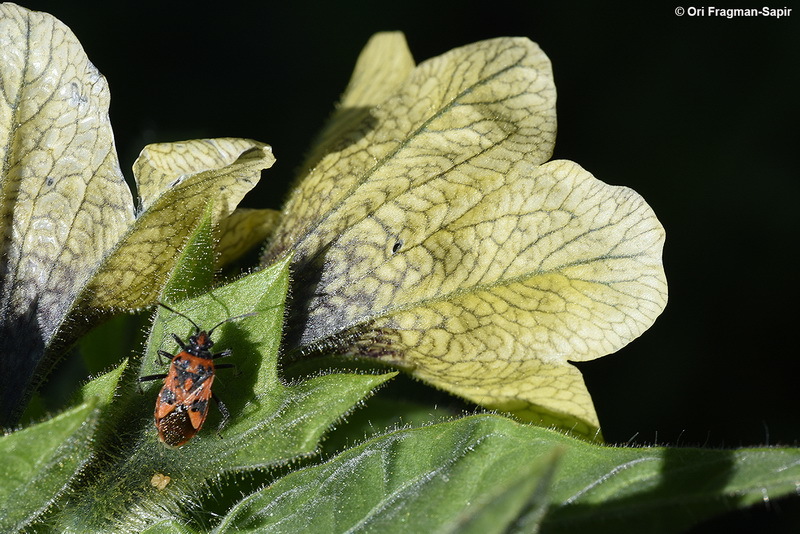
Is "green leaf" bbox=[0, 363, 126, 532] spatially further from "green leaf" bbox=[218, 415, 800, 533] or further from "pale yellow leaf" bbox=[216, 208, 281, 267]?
"pale yellow leaf" bbox=[216, 208, 281, 267]

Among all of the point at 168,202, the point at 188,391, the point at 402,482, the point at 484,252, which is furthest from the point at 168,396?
the point at 484,252

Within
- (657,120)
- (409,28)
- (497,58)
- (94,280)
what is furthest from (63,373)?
(657,120)

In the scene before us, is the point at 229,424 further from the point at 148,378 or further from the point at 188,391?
the point at 148,378

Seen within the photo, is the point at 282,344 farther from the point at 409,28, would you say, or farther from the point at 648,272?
the point at 409,28

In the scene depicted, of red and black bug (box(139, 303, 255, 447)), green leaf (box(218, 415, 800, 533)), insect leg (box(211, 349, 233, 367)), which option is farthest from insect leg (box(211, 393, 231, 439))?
green leaf (box(218, 415, 800, 533))

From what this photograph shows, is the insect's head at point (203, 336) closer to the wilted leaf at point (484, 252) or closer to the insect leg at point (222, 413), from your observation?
the insect leg at point (222, 413)

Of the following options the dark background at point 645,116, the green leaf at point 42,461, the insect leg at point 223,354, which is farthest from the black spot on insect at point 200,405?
the dark background at point 645,116

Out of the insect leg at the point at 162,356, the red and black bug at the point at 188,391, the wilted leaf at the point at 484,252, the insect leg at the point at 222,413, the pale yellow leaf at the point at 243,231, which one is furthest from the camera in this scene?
the pale yellow leaf at the point at 243,231
